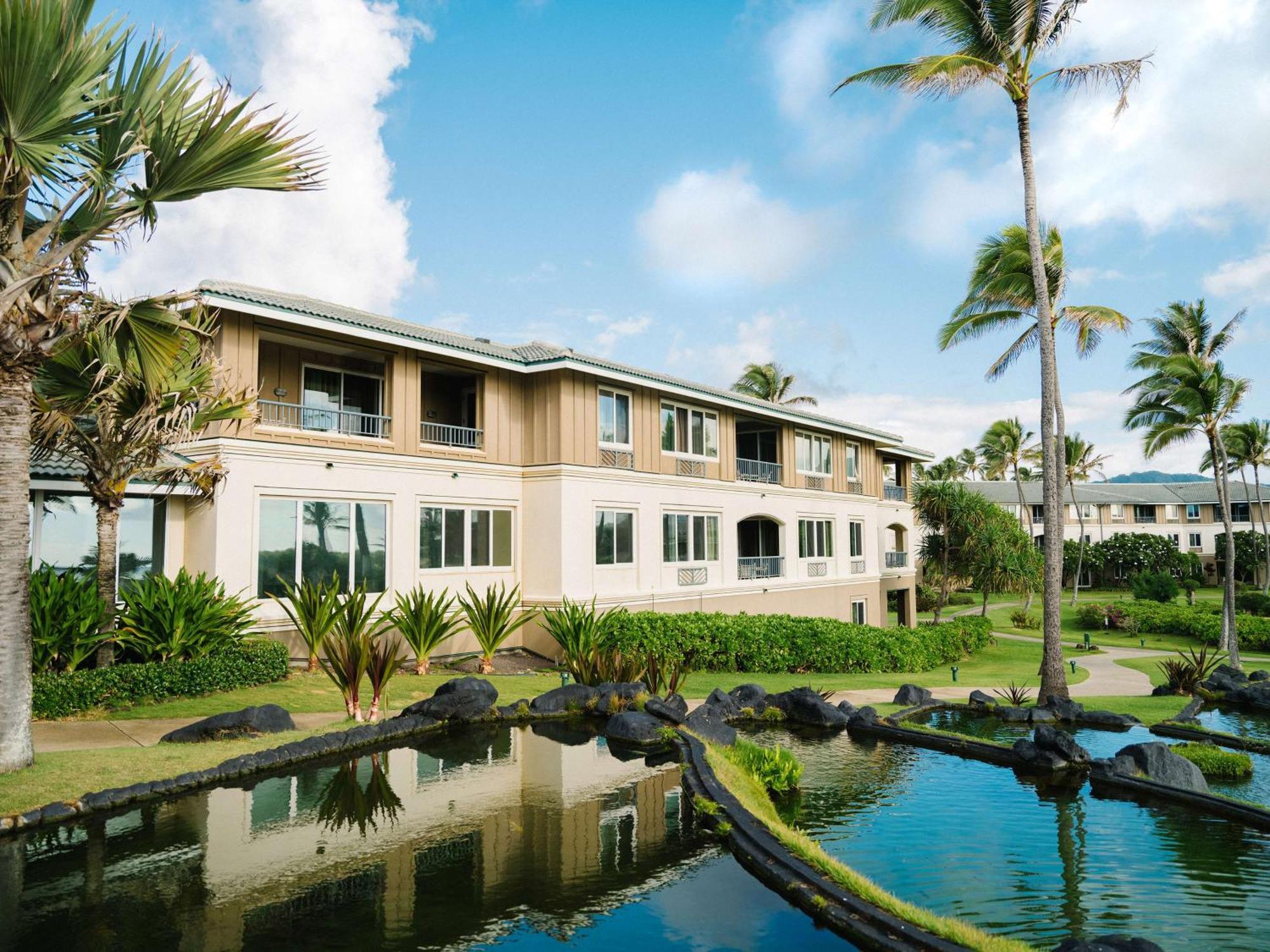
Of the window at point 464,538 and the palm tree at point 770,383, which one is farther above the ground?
the palm tree at point 770,383

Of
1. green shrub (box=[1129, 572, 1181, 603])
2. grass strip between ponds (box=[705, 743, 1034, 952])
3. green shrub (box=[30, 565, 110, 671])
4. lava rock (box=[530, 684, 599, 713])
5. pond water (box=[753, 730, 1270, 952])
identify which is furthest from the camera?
green shrub (box=[1129, 572, 1181, 603])

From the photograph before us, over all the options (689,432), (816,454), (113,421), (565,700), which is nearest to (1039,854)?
(565,700)

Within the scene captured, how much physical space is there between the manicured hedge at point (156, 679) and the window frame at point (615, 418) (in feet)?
32.7

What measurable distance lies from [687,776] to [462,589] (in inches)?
459

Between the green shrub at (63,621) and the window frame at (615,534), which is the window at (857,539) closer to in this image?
the window frame at (615,534)

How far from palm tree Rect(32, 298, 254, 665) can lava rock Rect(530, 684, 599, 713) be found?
6.61 meters

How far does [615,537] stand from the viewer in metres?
22.4

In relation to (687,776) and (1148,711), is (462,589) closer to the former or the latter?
(687,776)

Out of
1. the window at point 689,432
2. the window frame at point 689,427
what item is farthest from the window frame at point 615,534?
the window at point 689,432

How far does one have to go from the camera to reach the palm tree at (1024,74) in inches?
620

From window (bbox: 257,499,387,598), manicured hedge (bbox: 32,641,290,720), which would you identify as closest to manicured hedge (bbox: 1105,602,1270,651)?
window (bbox: 257,499,387,598)

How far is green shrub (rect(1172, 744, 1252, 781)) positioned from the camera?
10570 mm

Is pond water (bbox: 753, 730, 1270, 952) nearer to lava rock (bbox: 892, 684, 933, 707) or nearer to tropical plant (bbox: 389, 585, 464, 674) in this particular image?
lava rock (bbox: 892, 684, 933, 707)

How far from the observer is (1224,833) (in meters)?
8.02
